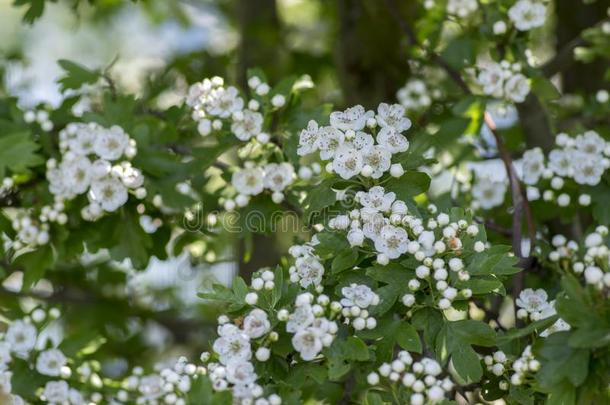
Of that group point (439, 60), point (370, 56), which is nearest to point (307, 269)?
point (439, 60)

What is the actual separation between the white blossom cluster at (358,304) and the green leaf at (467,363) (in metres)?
0.24

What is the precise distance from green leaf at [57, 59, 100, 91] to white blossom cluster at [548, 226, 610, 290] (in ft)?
5.90

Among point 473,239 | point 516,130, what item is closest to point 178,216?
point 473,239

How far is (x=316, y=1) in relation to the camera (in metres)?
6.01

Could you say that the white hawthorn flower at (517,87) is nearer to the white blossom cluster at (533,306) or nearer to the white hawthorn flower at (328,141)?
the white blossom cluster at (533,306)

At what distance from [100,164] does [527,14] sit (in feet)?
5.76

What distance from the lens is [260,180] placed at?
3137 mm

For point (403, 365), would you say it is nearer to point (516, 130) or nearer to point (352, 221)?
point (352, 221)

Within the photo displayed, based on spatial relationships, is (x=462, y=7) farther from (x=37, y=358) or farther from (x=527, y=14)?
(x=37, y=358)

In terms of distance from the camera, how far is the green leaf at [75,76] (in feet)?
11.1

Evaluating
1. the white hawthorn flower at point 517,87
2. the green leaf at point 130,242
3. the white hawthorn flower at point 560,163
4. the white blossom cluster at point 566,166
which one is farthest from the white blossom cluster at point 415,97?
the green leaf at point 130,242

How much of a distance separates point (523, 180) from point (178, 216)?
4.38ft

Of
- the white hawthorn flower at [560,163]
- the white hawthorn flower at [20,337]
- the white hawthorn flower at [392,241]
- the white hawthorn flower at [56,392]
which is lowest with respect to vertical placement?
the white hawthorn flower at [56,392]

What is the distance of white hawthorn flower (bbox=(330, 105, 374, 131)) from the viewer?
8.14 feet
